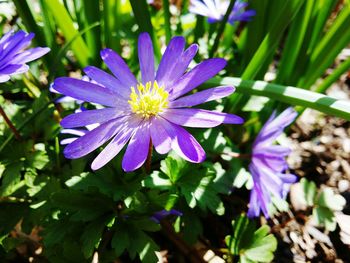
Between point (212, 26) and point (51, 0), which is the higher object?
point (51, 0)

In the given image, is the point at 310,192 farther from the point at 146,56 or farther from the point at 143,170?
the point at 146,56

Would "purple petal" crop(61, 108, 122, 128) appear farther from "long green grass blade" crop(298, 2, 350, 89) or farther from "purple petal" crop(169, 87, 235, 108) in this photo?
"long green grass blade" crop(298, 2, 350, 89)

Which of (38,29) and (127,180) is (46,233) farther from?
(38,29)

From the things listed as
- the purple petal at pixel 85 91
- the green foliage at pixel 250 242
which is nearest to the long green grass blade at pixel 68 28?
the purple petal at pixel 85 91

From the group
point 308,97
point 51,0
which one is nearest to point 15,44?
point 51,0

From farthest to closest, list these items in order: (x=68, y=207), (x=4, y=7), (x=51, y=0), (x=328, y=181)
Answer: (x=328, y=181) < (x=4, y=7) < (x=51, y=0) < (x=68, y=207)

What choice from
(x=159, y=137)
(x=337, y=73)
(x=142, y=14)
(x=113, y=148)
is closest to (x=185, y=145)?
(x=159, y=137)
